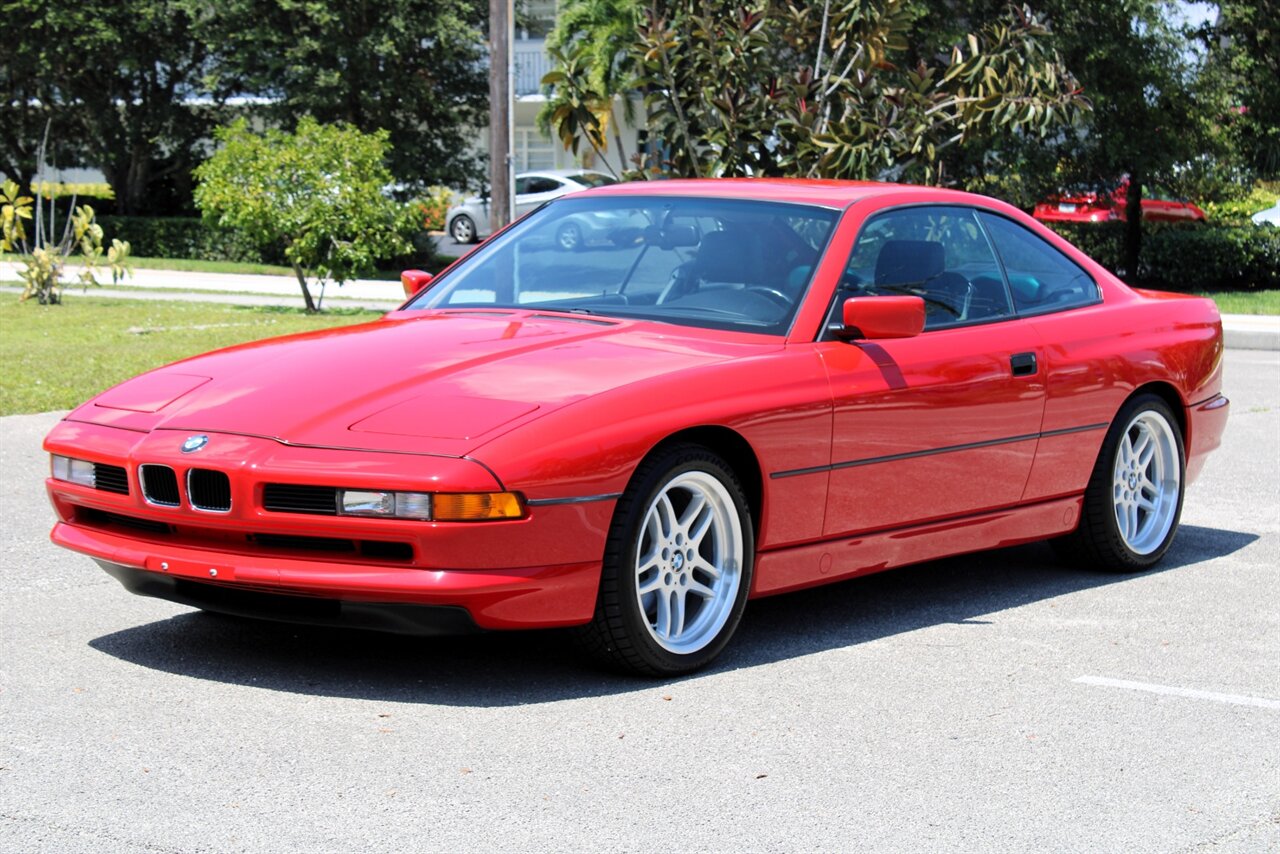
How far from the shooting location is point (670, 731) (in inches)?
184

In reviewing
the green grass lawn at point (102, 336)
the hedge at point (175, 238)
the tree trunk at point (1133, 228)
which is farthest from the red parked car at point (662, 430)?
the hedge at point (175, 238)

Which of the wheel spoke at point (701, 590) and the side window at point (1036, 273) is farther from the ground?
A: the side window at point (1036, 273)

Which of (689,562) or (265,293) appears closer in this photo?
(689,562)

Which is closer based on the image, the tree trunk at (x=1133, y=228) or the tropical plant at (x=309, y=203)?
the tropical plant at (x=309, y=203)

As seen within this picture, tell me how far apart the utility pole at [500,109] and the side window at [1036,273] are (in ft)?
39.2

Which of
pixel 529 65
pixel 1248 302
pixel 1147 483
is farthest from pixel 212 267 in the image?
pixel 1147 483

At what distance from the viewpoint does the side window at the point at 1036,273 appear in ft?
21.8

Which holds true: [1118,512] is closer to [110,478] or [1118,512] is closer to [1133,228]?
[110,478]

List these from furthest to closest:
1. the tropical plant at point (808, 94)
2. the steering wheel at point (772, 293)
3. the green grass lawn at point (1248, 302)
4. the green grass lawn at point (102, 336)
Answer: the green grass lawn at point (1248, 302) < the tropical plant at point (808, 94) < the green grass lawn at point (102, 336) < the steering wheel at point (772, 293)

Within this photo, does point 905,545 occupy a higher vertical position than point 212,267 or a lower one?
higher

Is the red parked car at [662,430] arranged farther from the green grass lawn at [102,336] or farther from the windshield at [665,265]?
the green grass lawn at [102,336]

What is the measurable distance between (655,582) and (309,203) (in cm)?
1498

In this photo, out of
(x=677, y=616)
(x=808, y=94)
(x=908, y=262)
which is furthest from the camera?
(x=808, y=94)

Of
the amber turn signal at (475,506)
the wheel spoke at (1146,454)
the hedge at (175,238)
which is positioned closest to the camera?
the amber turn signal at (475,506)
